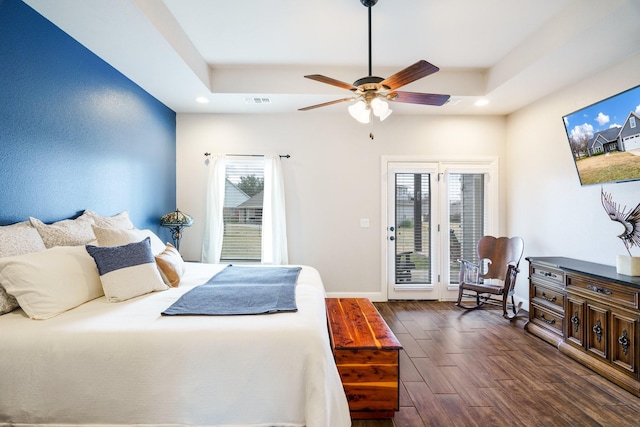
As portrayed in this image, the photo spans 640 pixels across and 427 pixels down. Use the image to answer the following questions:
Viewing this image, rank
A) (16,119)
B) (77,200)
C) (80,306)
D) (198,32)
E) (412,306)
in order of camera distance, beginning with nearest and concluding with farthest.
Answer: (80,306)
(16,119)
(77,200)
(198,32)
(412,306)

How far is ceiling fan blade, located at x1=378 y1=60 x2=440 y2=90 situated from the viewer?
6.20 ft

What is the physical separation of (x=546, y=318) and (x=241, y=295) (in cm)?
307

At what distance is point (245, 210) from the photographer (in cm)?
437

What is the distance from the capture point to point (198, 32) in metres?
2.86

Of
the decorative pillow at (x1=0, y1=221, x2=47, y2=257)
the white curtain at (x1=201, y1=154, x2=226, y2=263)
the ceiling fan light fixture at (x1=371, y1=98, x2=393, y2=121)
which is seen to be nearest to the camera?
the decorative pillow at (x1=0, y1=221, x2=47, y2=257)

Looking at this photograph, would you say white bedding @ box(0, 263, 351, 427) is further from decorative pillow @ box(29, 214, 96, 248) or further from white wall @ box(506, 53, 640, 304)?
white wall @ box(506, 53, 640, 304)

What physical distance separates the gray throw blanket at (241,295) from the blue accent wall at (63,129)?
1325 mm

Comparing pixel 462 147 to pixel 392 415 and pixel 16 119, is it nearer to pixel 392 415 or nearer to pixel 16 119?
pixel 392 415

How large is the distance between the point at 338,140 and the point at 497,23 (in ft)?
7.19

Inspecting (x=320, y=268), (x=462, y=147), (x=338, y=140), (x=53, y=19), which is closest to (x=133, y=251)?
(x=53, y=19)

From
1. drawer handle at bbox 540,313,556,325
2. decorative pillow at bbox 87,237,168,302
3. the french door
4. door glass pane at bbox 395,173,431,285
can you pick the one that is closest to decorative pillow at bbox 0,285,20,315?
decorative pillow at bbox 87,237,168,302

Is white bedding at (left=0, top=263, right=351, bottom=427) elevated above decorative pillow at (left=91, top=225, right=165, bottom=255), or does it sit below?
below

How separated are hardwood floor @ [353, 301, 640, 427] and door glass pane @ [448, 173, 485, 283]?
1.17 m

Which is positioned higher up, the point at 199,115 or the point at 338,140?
the point at 199,115
